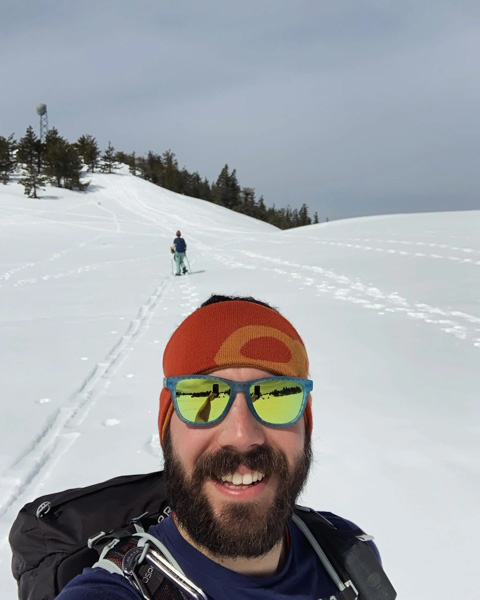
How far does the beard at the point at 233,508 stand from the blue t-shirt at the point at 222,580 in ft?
0.15

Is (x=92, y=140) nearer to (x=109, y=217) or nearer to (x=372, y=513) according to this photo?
(x=109, y=217)

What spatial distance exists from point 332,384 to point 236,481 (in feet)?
12.8

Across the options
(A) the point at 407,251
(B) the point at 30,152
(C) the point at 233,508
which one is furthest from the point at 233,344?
(B) the point at 30,152

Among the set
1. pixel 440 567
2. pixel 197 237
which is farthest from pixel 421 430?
pixel 197 237

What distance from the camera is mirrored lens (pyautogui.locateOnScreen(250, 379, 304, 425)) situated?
4.61ft

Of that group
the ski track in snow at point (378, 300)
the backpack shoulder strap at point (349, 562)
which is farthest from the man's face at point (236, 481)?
the ski track in snow at point (378, 300)

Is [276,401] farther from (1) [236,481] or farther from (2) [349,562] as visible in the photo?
(2) [349,562]

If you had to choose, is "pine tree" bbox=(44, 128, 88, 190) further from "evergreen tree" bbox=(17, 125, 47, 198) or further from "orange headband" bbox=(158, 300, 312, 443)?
"orange headband" bbox=(158, 300, 312, 443)

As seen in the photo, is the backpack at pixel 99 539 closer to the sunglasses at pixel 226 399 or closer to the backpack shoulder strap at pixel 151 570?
the backpack shoulder strap at pixel 151 570

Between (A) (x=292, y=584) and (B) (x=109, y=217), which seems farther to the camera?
(B) (x=109, y=217)

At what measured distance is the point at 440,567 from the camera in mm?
2418

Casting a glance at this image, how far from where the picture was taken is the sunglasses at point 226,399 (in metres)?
1.39

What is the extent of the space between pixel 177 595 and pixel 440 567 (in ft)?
5.87

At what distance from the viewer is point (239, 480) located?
1291 mm
